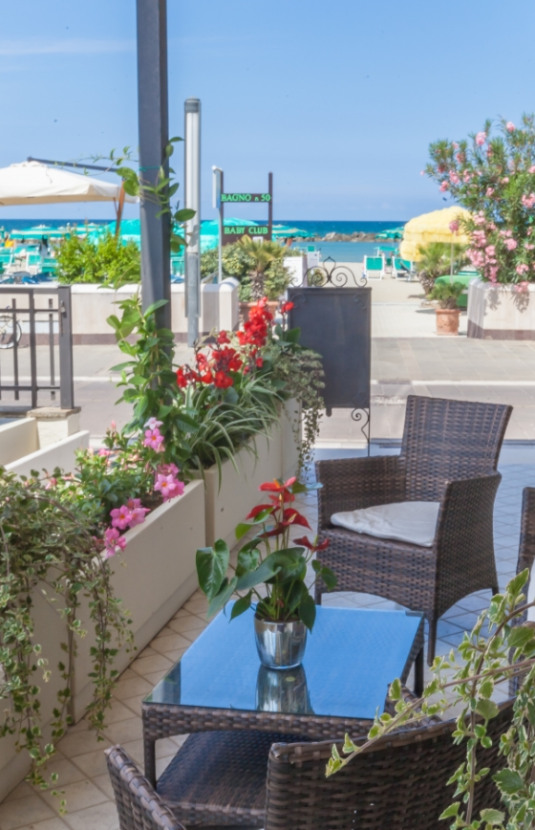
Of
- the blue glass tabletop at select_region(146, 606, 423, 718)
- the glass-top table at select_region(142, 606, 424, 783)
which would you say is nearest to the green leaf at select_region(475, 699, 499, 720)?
the blue glass tabletop at select_region(146, 606, 423, 718)

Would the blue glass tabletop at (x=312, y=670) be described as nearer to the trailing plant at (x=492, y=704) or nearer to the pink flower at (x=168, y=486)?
the pink flower at (x=168, y=486)

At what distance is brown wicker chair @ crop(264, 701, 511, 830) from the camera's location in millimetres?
1456

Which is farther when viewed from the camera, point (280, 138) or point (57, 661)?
point (280, 138)

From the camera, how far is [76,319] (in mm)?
13102

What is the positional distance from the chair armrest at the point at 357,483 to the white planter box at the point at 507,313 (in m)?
9.58

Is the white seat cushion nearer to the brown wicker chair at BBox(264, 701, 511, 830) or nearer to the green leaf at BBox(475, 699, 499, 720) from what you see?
the brown wicker chair at BBox(264, 701, 511, 830)

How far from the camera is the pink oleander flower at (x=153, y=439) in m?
3.98

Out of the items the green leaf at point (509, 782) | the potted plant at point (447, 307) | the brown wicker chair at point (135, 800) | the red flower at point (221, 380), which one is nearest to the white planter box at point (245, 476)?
the red flower at point (221, 380)

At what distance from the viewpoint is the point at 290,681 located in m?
2.56

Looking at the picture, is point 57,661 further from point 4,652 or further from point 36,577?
point 4,652

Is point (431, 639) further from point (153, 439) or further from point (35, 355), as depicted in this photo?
point (35, 355)

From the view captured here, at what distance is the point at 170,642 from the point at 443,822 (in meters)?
2.21

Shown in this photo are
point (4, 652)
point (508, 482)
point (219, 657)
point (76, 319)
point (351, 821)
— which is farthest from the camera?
point (76, 319)

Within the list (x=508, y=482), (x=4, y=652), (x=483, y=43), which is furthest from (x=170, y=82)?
(x=483, y=43)
